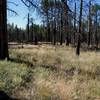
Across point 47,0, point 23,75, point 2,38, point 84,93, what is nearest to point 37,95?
point 84,93

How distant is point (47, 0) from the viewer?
35.7ft

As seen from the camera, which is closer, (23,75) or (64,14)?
(64,14)

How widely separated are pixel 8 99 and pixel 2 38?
850 centimetres

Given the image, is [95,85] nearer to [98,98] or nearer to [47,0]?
[98,98]

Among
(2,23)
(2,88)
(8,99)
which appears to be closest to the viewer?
(8,99)

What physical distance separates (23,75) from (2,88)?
1.76 meters

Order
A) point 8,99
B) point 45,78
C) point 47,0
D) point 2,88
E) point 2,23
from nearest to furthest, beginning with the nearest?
point 8,99 < point 2,88 < point 45,78 < point 47,0 < point 2,23

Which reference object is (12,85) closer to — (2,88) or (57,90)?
(2,88)

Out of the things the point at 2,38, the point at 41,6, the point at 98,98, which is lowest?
the point at 98,98

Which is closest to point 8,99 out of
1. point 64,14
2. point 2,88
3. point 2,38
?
point 2,88

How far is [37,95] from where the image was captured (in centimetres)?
796

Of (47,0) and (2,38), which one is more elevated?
(47,0)

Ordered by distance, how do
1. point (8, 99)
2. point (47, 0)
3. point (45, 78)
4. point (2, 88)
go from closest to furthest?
point (8, 99) < point (2, 88) < point (45, 78) < point (47, 0)

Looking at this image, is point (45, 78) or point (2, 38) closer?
point (45, 78)
